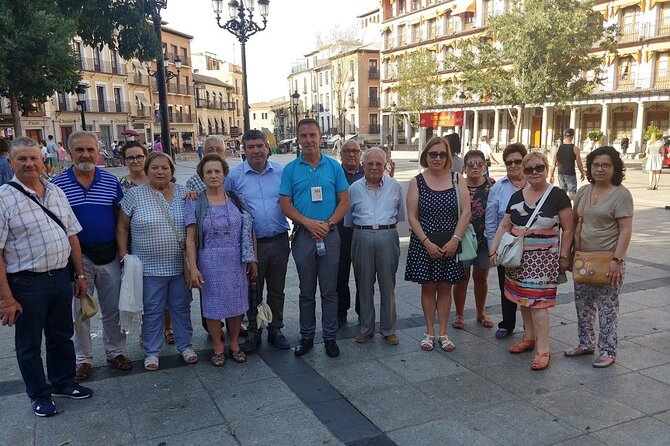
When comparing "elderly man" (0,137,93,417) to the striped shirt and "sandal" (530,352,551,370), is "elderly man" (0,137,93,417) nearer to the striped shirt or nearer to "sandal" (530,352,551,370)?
the striped shirt

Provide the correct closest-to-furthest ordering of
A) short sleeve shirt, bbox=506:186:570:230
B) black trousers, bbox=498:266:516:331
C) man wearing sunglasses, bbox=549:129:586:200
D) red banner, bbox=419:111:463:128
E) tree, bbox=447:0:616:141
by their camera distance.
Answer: short sleeve shirt, bbox=506:186:570:230
black trousers, bbox=498:266:516:331
man wearing sunglasses, bbox=549:129:586:200
tree, bbox=447:0:616:141
red banner, bbox=419:111:463:128

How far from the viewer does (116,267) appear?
4062 mm

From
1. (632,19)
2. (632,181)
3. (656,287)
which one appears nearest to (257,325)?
(656,287)

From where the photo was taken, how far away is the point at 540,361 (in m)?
4.04

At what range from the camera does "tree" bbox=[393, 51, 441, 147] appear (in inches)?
1382

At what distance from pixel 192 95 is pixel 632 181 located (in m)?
49.5

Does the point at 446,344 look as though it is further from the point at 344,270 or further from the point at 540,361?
the point at 344,270

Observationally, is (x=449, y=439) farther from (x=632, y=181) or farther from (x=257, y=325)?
(x=632, y=181)

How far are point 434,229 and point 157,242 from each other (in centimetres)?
222

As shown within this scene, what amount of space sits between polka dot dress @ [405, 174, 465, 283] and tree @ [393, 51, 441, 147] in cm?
3249

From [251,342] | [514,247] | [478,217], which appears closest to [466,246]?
[514,247]

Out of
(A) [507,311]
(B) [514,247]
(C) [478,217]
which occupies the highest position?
(C) [478,217]

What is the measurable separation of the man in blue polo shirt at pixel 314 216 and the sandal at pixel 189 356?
33.1 inches

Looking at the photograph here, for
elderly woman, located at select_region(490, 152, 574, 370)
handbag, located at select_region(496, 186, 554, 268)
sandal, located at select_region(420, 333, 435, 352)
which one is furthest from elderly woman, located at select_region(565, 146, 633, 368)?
sandal, located at select_region(420, 333, 435, 352)
